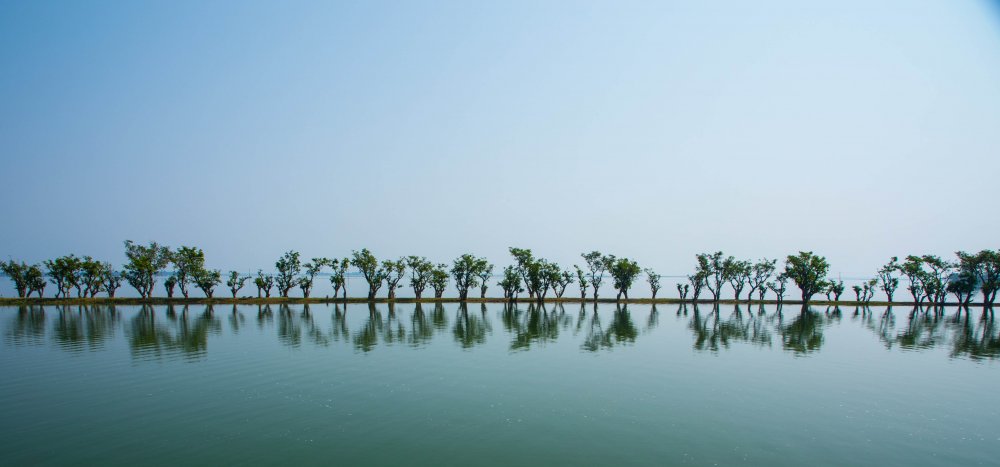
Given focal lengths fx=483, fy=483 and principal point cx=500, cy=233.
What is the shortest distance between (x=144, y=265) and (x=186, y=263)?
680 centimetres

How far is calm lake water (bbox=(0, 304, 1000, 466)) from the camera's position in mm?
15445

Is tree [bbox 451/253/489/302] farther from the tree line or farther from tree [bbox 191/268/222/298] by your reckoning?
tree [bbox 191/268/222/298]

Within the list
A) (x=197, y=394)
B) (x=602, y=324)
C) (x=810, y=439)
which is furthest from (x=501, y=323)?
(x=810, y=439)

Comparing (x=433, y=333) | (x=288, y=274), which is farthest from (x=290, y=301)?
(x=433, y=333)

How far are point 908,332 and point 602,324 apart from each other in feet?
106

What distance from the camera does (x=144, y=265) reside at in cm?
9225

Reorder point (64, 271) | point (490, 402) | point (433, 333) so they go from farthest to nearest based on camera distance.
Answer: point (64, 271) → point (433, 333) → point (490, 402)

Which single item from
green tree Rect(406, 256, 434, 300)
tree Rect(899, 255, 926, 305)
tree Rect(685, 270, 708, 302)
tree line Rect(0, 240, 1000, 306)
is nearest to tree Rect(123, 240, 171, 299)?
tree line Rect(0, 240, 1000, 306)

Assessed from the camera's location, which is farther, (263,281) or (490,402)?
(263,281)

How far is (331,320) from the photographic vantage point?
59438 millimetres

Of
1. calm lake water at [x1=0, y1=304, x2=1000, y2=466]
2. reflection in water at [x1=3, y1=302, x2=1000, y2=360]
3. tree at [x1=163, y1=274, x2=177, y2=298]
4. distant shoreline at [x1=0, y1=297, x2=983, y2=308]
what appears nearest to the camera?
calm lake water at [x1=0, y1=304, x2=1000, y2=466]

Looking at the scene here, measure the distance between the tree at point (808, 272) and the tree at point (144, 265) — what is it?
130879 millimetres

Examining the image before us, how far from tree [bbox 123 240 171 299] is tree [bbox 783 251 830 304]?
429ft

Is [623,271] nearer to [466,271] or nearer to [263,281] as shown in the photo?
[466,271]
